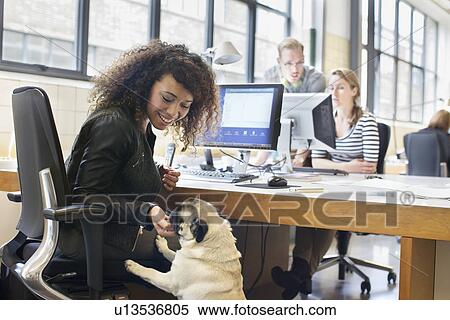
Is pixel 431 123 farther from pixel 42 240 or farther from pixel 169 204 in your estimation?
pixel 42 240

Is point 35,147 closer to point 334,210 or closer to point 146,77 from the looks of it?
point 146,77

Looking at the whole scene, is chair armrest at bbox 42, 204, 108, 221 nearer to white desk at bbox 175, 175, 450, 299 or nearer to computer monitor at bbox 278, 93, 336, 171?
white desk at bbox 175, 175, 450, 299

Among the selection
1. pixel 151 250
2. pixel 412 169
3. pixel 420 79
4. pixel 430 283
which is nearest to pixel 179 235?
pixel 151 250

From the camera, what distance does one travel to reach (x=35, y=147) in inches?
45.6

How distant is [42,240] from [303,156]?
1.68 metres

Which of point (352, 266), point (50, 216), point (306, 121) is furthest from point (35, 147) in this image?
point (352, 266)

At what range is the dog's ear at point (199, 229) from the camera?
1.20 meters

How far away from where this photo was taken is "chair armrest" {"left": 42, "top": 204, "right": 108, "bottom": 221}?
1076 millimetres

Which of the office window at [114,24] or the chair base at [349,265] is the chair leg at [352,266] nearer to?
the chair base at [349,265]

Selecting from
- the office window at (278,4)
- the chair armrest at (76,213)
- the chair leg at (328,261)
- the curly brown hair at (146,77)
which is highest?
the office window at (278,4)

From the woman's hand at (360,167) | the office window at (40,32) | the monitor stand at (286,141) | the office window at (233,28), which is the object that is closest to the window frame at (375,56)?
the office window at (233,28)

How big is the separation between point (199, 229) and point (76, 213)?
0.29m

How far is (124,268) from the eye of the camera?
123cm

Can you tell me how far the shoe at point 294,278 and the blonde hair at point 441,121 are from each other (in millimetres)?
2028
